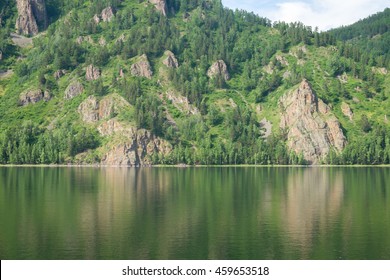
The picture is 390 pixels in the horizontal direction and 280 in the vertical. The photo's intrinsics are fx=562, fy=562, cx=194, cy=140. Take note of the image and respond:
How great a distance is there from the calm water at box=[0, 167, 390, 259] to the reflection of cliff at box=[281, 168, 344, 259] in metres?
0.20

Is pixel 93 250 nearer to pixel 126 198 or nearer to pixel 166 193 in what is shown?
pixel 126 198

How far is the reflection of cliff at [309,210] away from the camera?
305 ft

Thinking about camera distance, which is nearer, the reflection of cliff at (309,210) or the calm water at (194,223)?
the calm water at (194,223)

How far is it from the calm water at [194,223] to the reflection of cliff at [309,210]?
204 mm

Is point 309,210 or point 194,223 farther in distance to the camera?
point 309,210

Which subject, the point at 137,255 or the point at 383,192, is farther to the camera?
the point at 383,192

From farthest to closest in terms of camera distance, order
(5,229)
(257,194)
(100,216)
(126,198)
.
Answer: (257,194) → (126,198) → (100,216) → (5,229)

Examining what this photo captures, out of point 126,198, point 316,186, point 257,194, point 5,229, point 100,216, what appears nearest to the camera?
point 5,229

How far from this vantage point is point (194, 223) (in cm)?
Answer: 10388

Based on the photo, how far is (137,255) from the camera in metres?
78.6

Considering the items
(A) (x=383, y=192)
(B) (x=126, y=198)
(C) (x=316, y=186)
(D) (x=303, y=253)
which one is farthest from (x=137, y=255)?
(C) (x=316, y=186)

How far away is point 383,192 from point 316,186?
27.2 meters

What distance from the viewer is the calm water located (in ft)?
267

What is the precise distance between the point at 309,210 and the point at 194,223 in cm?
3161
